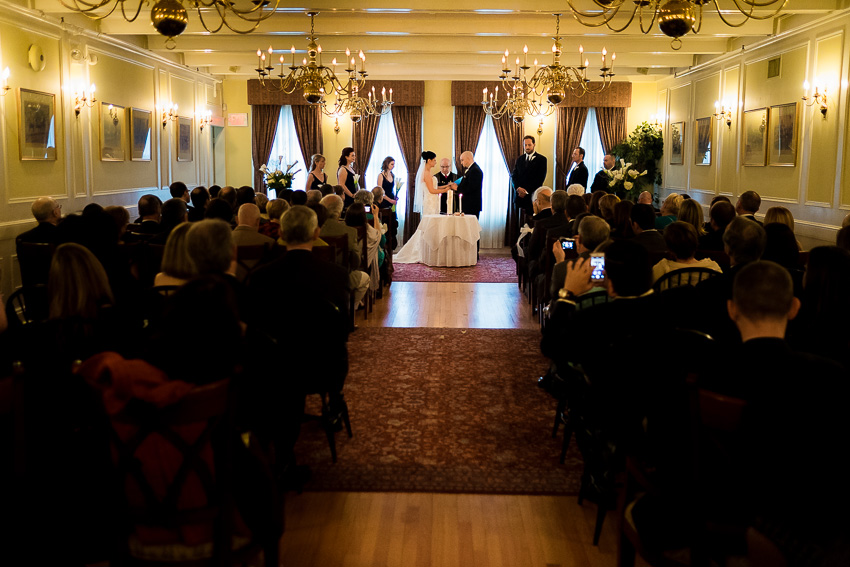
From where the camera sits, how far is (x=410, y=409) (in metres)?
5.09

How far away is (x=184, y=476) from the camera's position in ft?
7.05

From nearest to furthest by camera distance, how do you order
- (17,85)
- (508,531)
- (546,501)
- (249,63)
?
(508,531), (546,501), (17,85), (249,63)

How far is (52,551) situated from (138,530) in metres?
0.77

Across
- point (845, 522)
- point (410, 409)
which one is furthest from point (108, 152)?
point (845, 522)

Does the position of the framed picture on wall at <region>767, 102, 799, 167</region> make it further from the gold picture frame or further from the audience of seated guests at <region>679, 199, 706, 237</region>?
the gold picture frame

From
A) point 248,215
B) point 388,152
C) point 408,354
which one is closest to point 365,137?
point 388,152

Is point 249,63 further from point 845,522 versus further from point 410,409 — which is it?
point 845,522

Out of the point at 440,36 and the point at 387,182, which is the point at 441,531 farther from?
the point at 387,182

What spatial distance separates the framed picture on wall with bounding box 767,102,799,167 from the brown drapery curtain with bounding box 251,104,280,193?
9.90 m

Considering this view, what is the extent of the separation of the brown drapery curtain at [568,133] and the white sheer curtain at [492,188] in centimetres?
118

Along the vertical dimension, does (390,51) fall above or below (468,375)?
above

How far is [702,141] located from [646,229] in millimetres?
7825

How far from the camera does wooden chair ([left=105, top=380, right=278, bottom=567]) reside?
2070 millimetres

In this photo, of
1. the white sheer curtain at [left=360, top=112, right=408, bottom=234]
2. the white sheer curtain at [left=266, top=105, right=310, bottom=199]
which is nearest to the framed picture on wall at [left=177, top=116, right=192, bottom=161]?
the white sheer curtain at [left=266, top=105, right=310, bottom=199]
